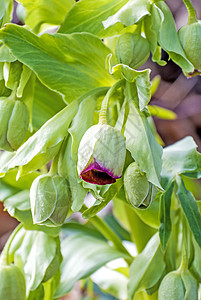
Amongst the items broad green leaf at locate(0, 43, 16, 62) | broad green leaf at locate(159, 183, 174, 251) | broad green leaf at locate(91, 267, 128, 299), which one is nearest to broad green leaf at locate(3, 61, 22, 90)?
broad green leaf at locate(0, 43, 16, 62)

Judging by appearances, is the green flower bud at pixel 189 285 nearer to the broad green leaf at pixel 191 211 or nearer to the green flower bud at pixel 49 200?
the broad green leaf at pixel 191 211

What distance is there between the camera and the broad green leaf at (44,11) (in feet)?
2.00

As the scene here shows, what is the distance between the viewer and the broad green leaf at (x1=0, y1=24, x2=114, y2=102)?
48 cm

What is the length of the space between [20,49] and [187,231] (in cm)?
30

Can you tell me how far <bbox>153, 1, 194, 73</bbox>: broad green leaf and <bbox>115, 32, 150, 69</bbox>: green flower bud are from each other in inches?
0.9

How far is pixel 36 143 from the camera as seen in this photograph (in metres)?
0.47

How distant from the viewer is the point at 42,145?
462mm

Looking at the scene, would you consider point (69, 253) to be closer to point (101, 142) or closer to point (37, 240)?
point (37, 240)

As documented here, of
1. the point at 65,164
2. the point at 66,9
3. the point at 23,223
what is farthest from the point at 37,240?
the point at 66,9

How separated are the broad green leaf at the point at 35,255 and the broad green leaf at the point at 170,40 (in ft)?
0.91

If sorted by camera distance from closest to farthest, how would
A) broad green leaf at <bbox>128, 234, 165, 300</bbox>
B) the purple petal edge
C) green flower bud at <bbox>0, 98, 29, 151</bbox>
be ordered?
the purple petal edge → green flower bud at <bbox>0, 98, 29, 151</bbox> → broad green leaf at <bbox>128, 234, 165, 300</bbox>

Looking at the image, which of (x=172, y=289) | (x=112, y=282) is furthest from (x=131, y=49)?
(x=112, y=282)

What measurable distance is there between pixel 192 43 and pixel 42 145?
19cm

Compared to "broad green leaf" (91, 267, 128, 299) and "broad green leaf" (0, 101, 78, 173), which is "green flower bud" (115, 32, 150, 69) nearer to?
"broad green leaf" (0, 101, 78, 173)
